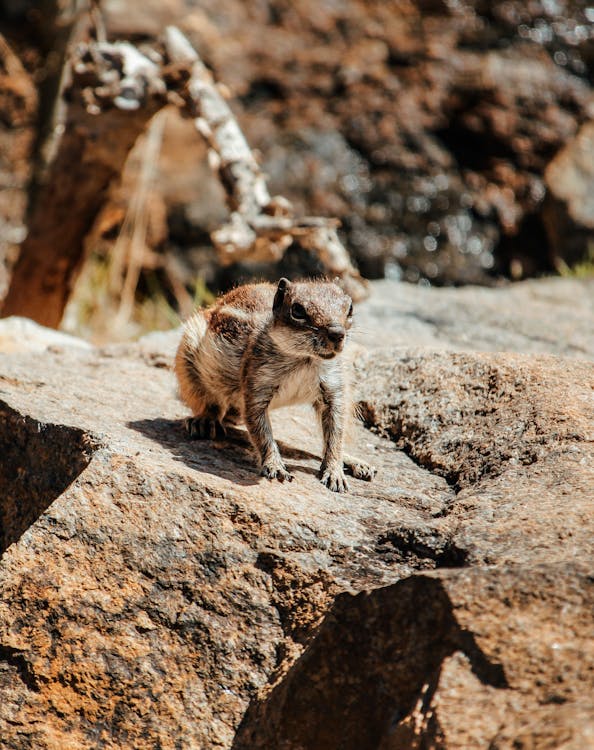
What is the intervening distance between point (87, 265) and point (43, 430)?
19.5 ft

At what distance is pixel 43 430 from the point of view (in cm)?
366

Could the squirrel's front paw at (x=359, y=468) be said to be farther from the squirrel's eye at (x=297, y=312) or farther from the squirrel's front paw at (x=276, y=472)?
the squirrel's eye at (x=297, y=312)

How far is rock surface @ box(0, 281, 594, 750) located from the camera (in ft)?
7.75

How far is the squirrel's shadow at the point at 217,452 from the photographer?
3613 mm

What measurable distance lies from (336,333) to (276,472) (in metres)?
0.61

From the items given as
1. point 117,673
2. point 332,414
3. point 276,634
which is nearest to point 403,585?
point 276,634

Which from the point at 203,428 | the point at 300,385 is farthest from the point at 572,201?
the point at 203,428

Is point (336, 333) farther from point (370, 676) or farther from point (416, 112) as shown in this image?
point (416, 112)

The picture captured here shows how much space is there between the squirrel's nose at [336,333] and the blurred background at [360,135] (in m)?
5.64

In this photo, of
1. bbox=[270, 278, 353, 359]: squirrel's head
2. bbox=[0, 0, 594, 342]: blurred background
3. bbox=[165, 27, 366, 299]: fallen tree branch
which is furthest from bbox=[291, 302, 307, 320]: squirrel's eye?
bbox=[0, 0, 594, 342]: blurred background

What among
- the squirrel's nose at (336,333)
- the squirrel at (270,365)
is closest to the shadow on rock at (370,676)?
the squirrel at (270,365)

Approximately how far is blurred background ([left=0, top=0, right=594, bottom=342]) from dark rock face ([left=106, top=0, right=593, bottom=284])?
2 centimetres

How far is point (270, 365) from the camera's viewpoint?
3943mm

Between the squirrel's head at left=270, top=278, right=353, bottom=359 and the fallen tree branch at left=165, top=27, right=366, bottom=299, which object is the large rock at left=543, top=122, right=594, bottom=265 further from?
the squirrel's head at left=270, top=278, right=353, bottom=359
